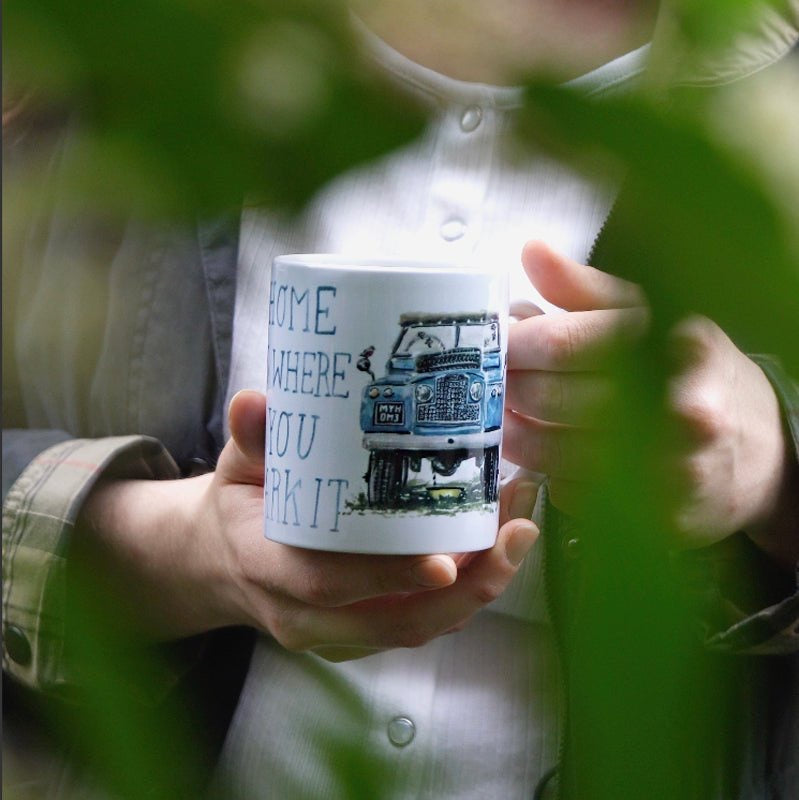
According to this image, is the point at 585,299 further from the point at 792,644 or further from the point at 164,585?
the point at 164,585

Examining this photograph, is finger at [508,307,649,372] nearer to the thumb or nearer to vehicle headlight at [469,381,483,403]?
vehicle headlight at [469,381,483,403]

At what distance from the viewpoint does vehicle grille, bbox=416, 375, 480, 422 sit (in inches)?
17.1

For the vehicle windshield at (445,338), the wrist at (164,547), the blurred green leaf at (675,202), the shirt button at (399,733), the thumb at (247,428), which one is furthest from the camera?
the wrist at (164,547)

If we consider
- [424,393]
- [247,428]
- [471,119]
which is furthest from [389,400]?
[471,119]

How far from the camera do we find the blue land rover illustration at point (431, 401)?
435 millimetres

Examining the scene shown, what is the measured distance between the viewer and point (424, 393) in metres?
0.44

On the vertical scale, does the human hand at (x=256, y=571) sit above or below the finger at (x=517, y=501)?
below

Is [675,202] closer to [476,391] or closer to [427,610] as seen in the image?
[476,391]

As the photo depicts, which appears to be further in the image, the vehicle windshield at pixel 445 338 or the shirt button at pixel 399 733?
the vehicle windshield at pixel 445 338

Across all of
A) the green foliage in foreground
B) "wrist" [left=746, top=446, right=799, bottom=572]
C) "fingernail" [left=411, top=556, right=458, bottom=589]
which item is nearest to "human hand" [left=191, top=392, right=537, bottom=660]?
"fingernail" [left=411, top=556, right=458, bottom=589]

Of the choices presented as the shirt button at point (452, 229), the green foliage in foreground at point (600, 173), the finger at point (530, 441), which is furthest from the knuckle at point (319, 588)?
the green foliage in foreground at point (600, 173)

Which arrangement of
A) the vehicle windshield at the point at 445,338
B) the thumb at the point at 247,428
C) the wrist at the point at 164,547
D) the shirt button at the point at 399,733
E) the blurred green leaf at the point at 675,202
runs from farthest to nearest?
the wrist at the point at 164,547 < the thumb at the point at 247,428 < the vehicle windshield at the point at 445,338 < the shirt button at the point at 399,733 < the blurred green leaf at the point at 675,202

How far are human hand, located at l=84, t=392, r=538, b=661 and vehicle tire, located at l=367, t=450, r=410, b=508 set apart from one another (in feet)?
0.13

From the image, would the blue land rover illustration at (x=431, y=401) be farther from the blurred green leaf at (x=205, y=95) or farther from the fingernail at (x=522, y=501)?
the blurred green leaf at (x=205, y=95)
